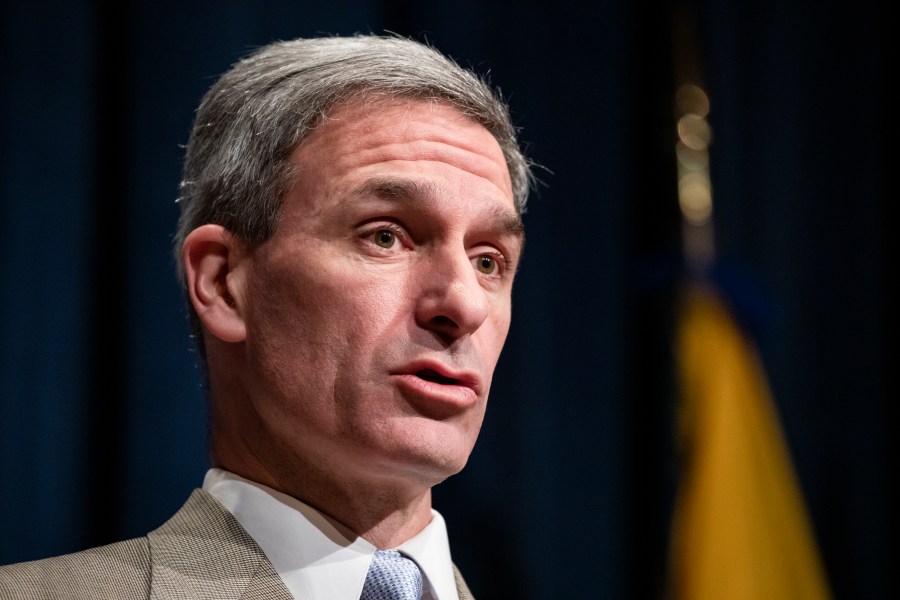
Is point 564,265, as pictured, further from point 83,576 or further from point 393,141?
point 83,576

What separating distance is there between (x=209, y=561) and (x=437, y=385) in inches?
14.4

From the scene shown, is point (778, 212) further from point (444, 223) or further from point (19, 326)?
point (19, 326)

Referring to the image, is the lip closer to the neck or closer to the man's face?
the man's face

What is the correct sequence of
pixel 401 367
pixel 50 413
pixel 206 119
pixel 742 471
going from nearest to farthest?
pixel 401 367
pixel 206 119
pixel 50 413
pixel 742 471

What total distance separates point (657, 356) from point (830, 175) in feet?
2.41

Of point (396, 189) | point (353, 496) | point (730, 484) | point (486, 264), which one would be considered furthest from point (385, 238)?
point (730, 484)

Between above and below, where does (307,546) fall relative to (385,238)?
below

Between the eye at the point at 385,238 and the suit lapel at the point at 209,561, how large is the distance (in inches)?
16.1

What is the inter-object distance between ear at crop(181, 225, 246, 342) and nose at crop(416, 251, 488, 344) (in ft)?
0.87

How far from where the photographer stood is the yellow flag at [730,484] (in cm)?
250

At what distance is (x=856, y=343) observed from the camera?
2814mm

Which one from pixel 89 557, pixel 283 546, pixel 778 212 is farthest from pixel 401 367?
pixel 778 212

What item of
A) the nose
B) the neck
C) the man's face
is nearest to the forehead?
the man's face

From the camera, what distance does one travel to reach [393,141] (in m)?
1.41
